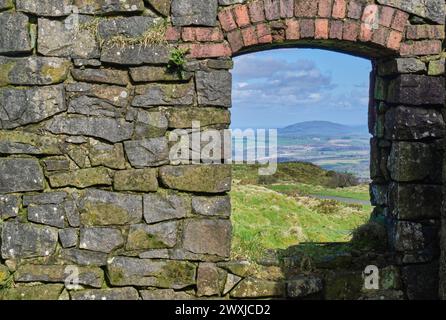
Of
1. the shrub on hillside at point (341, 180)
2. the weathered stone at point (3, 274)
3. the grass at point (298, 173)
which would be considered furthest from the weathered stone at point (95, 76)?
the shrub on hillside at point (341, 180)

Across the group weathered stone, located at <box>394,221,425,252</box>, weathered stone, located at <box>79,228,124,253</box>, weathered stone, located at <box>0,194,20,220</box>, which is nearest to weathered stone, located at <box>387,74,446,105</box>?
weathered stone, located at <box>394,221,425,252</box>

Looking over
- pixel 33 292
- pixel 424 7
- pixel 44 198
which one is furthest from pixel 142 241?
pixel 424 7

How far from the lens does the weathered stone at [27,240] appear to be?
5.38m

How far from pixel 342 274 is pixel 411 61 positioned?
2.43 m

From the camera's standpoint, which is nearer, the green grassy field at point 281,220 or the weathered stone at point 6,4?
the weathered stone at point 6,4

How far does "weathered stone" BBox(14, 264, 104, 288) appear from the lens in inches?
211

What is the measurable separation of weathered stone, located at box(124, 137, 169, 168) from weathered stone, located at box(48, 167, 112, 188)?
12.1 inches

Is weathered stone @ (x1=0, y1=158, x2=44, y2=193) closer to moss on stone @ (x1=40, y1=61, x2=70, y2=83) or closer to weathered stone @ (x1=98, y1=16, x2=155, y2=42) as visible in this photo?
moss on stone @ (x1=40, y1=61, x2=70, y2=83)

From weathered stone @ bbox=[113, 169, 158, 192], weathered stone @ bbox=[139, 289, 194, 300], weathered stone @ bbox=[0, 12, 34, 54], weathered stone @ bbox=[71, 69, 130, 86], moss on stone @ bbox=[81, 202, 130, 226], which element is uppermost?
weathered stone @ bbox=[0, 12, 34, 54]

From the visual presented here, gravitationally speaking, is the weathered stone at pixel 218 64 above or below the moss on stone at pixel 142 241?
above

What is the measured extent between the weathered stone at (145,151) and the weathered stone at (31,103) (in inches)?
31.3

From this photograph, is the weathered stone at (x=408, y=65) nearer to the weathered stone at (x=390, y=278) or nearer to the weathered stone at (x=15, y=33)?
the weathered stone at (x=390, y=278)

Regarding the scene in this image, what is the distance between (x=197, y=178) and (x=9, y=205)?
195 centimetres

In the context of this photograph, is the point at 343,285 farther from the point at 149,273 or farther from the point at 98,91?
the point at 98,91
